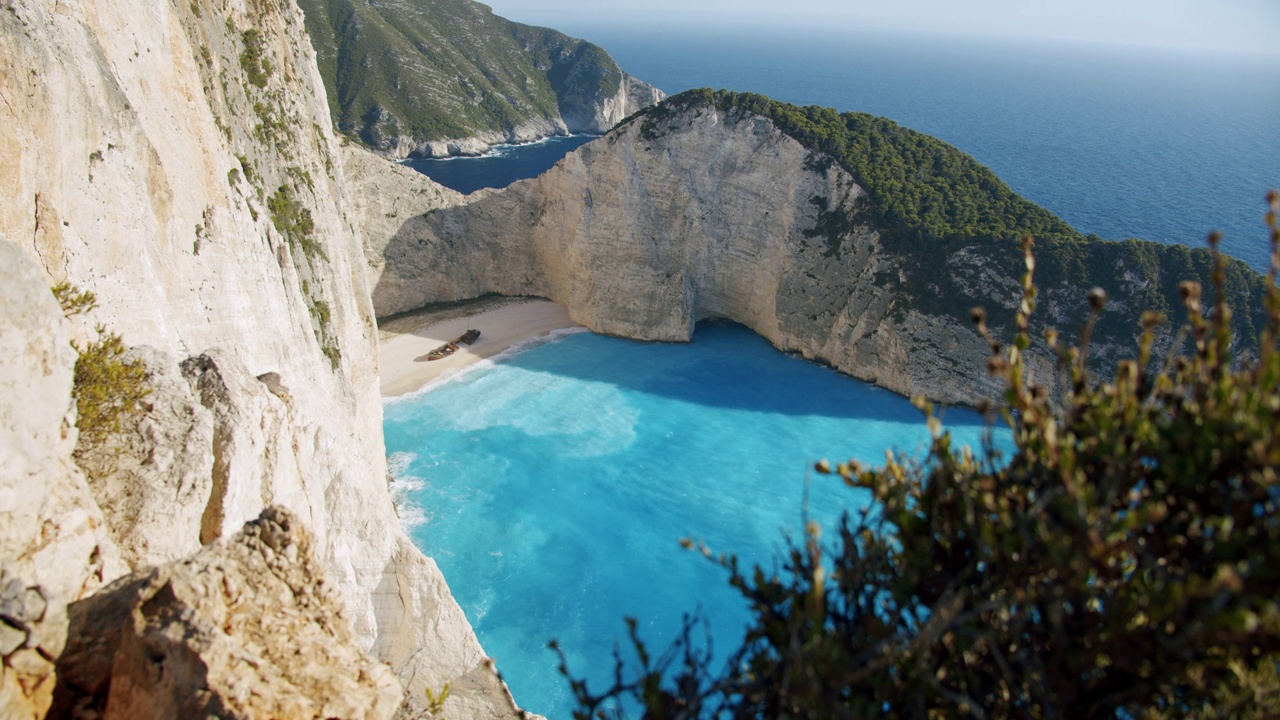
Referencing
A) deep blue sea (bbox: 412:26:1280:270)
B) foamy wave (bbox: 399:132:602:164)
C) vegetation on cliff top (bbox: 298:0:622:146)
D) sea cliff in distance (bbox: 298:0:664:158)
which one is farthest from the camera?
vegetation on cliff top (bbox: 298:0:622:146)

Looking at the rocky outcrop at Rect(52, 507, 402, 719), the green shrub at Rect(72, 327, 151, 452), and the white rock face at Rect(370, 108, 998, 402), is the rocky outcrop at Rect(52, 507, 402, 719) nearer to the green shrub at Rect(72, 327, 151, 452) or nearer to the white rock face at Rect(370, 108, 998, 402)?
the green shrub at Rect(72, 327, 151, 452)

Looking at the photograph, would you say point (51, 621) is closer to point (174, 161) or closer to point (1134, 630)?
point (1134, 630)

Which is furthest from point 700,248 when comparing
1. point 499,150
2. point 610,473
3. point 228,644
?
point 499,150

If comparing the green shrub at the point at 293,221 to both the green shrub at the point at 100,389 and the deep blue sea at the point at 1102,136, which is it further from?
the deep blue sea at the point at 1102,136

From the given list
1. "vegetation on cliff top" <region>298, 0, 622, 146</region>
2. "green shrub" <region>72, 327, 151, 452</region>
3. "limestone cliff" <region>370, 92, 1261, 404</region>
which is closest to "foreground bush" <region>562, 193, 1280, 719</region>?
"green shrub" <region>72, 327, 151, 452</region>

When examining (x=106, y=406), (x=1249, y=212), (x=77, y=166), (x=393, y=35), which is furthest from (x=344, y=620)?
(x=393, y=35)
